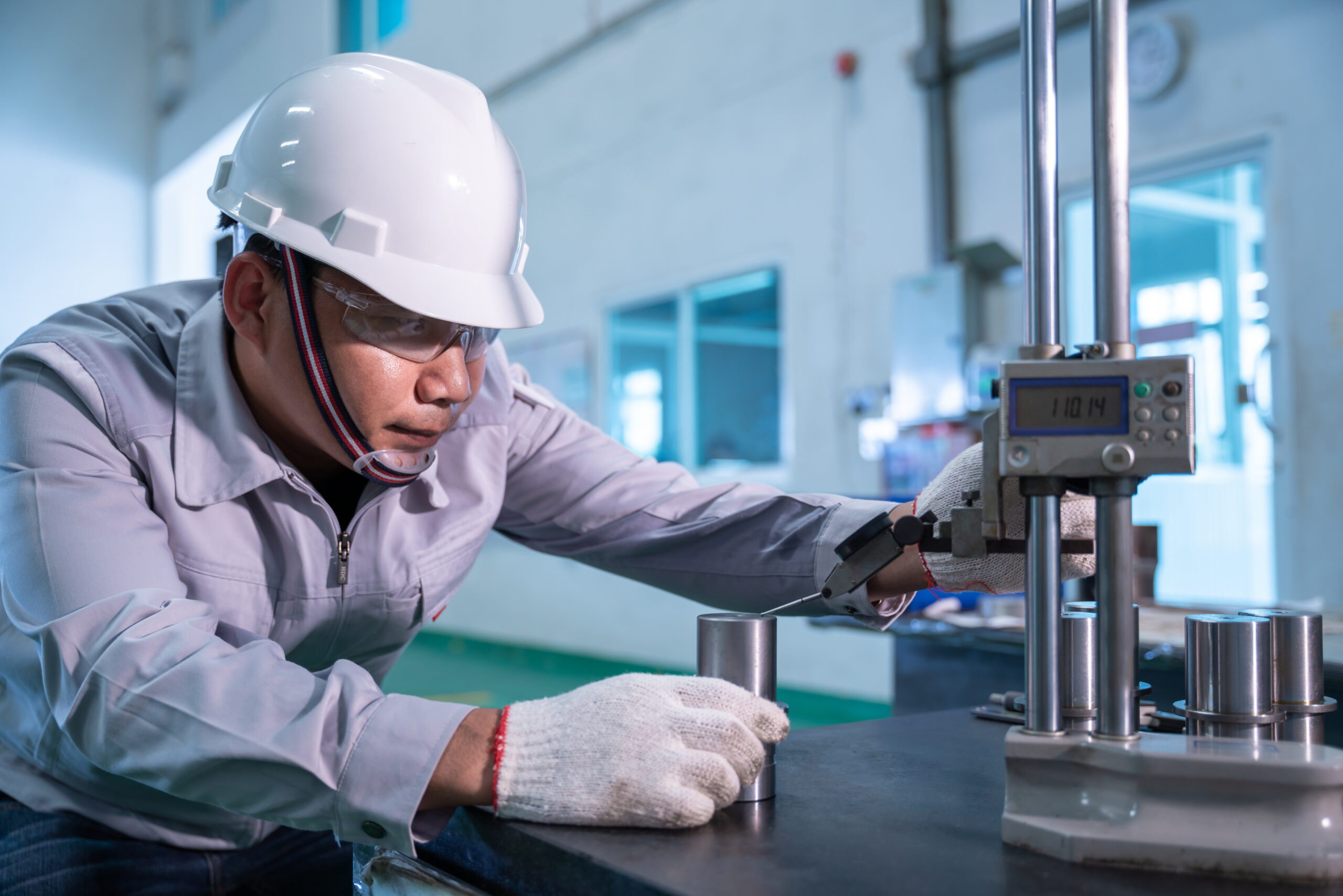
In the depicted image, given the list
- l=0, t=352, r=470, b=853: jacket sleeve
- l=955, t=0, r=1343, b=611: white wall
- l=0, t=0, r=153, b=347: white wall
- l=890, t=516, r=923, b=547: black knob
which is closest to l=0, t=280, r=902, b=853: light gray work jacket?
l=0, t=352, r=470, b=853: jacket sleeve

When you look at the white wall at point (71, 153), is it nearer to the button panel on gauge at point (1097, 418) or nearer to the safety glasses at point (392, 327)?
the safety glasses at point (392, 327)

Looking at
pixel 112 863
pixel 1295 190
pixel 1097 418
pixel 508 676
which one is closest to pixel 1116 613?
pixel 1097 418

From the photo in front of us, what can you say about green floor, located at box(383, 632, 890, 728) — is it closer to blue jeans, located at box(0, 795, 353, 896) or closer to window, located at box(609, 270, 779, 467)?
window, located at box(609, 270, 779, 467)

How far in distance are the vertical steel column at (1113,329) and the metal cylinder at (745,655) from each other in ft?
0.75

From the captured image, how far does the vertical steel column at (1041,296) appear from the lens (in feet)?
2.16

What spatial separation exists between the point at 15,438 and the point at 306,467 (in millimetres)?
288

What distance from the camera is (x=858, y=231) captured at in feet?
13.0

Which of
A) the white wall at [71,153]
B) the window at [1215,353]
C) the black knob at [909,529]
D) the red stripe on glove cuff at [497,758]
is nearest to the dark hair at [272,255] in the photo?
the red stripe on glove cuff at [497,758]

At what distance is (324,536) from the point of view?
3.43 feet

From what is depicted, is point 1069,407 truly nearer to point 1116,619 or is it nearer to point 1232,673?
point 1116,619

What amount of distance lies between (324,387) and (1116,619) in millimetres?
698

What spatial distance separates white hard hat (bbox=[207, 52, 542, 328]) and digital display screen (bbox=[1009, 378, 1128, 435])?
0.54m

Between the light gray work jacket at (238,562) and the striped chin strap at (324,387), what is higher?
the striped chin strap at (324,387)

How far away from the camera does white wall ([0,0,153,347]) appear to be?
7.87 metres
